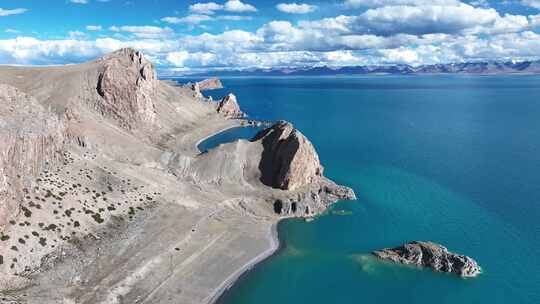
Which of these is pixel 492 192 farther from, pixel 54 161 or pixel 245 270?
pixel 54 161

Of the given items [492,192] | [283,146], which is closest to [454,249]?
[492,192]

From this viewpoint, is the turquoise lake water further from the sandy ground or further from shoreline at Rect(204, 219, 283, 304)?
the sandy ground

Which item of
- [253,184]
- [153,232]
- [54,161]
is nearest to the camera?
[153,232]

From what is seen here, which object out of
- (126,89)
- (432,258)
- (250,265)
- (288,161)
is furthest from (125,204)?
(126,89)

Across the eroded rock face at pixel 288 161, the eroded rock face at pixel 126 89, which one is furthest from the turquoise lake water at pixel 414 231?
the eroded rock face at pixel 126 89

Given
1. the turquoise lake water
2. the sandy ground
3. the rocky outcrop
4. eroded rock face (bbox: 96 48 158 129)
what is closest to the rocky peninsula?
the sandy ground

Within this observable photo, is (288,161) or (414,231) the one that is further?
(288,161)

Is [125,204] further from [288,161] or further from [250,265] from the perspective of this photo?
[288,161]
